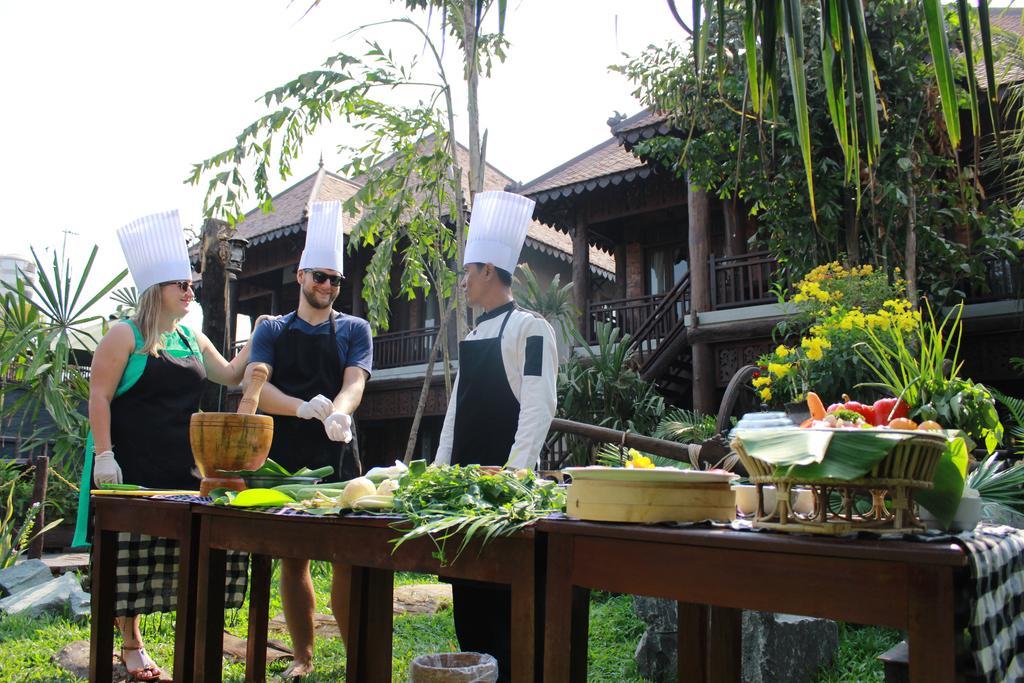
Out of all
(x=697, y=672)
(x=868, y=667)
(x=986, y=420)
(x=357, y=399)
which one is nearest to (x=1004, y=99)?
(x=986, y=420)

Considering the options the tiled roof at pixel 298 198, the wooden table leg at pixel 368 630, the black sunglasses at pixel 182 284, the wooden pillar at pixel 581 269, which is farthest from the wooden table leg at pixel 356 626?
the tiled roof at pixel 298 198

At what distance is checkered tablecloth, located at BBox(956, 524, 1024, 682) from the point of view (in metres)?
1.31

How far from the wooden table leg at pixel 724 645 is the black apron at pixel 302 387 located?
198 centimetres

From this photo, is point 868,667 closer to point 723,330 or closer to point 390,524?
point 390,524

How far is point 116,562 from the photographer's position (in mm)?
3078

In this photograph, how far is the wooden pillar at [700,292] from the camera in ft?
36.6

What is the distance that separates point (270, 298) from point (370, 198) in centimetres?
1399

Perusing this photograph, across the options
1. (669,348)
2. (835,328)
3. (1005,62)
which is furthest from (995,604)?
(669,348)

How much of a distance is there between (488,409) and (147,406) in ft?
5.00

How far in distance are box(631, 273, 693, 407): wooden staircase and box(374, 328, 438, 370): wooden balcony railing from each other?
15.9ft

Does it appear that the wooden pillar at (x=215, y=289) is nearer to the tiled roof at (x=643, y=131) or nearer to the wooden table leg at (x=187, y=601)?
the wooden table leg at (x=187, y=601)

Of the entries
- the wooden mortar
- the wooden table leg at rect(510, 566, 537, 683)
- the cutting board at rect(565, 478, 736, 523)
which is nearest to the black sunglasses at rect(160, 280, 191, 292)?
the wooden mortar

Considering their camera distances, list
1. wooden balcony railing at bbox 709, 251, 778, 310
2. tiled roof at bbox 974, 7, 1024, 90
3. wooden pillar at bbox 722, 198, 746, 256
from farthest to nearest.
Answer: wooden pillar at bbox 722, 198, 746, 256 < wooden balcony railing at bbox 709, 251, 778, 310 < tiled roof at bbox 974, 7, 1024, 90

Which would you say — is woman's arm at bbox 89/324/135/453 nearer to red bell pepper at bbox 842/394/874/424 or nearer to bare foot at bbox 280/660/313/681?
bare foot at bbox 280/660/313/681
